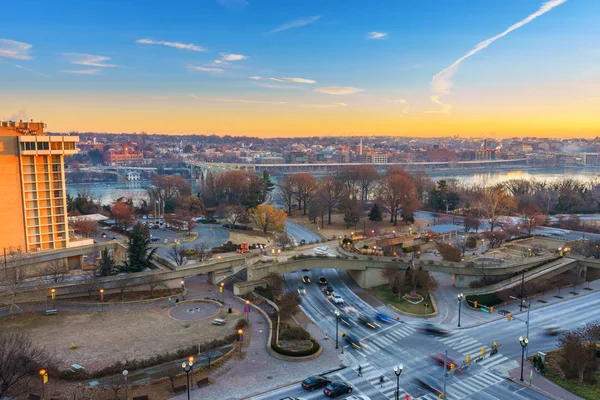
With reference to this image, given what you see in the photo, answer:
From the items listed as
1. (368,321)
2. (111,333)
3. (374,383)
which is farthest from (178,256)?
(374,383)

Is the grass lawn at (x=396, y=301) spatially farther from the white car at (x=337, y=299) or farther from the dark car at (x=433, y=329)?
the white car at (x=337, y=299)

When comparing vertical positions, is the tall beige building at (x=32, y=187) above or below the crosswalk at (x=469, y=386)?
above

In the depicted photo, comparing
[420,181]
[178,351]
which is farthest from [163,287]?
[420,181]

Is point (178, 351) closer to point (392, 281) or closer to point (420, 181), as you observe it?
point (392, 281)

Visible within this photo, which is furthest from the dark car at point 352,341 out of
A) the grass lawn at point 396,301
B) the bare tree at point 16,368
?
the bare tree at point 16,368

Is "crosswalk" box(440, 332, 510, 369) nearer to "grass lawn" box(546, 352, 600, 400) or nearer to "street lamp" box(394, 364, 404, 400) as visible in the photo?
"grass lawn" box(546, 352, 600, 400)
